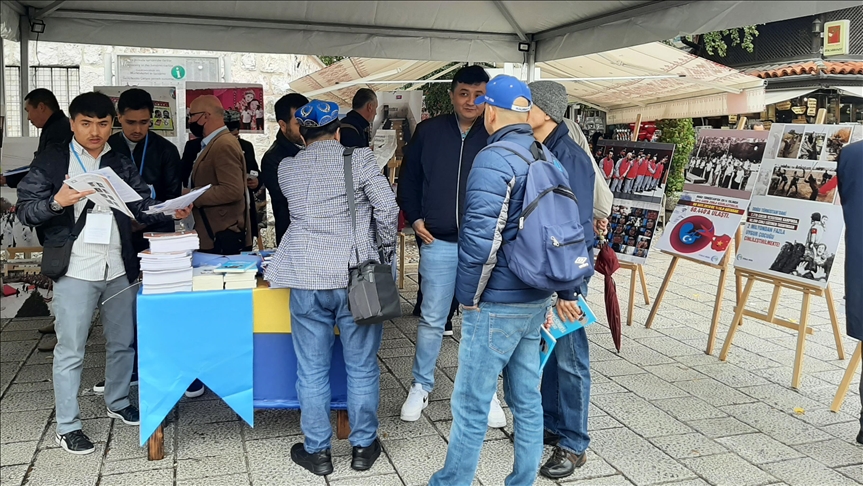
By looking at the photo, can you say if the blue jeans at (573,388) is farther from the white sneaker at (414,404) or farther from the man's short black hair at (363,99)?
the man's short black hair at (363,99)

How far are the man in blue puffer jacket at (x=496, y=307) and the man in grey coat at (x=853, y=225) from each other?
1729 millimetres

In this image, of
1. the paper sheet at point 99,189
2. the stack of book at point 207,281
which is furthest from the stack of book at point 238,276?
the paper sheet at point 99,189

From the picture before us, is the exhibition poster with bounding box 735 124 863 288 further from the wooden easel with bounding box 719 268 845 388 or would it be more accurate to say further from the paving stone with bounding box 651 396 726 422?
the paving stone with bounding box 651 396 726 422

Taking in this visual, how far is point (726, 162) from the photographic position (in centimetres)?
501

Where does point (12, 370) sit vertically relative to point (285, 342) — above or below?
below

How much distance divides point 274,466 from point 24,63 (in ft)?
12.4

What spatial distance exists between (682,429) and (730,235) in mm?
1783

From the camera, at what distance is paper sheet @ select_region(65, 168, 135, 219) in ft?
9.10

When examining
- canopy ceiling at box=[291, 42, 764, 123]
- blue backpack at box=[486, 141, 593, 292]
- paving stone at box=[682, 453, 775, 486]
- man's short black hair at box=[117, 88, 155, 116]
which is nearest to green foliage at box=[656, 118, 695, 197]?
Result: canopy ceiling at box=[291, 42, 764, 123]

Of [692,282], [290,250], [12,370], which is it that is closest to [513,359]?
[290,250]

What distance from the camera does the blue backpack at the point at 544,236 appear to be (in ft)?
7.87

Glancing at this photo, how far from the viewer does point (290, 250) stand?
3021mm

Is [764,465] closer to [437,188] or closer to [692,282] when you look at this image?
[437,188]

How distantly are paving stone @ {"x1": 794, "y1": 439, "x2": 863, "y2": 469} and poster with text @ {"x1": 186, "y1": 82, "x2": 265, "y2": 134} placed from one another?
5.12 metres
